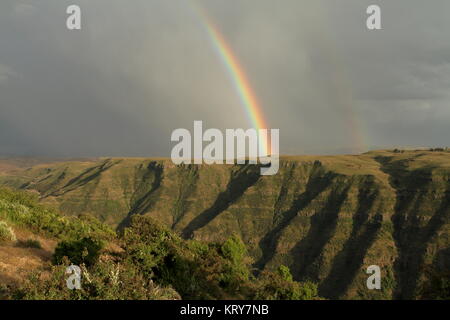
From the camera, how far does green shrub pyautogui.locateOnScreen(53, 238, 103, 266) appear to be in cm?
1834

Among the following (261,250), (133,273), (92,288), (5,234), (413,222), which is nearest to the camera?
(92,288)

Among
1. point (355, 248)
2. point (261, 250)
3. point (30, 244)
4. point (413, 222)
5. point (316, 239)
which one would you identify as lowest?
point (261, 250)

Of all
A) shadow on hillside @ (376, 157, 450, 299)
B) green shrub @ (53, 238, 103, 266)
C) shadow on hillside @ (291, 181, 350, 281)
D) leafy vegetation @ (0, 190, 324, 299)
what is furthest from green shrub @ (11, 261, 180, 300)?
shadow on hillside @ (291, 181, 350, 281)

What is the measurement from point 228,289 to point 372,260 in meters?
134

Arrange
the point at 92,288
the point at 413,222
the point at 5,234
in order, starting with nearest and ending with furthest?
the point at 92,288 → the point at 5,234 → the point at 413,222

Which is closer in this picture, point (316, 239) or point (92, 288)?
point (92, 288)

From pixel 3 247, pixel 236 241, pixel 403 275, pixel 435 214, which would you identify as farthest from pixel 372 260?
pixel 3 247

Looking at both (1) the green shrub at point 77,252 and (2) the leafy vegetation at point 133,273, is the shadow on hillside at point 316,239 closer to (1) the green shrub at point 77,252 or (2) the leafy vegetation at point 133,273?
(2) the leafy vegetation at point 133,273

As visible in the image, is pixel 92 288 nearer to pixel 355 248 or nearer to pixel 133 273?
pixel 133 273

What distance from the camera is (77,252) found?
1889 centimetres

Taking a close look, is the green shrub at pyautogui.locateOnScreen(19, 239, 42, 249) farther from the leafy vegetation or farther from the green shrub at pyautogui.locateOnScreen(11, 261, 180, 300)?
the green shrub at pyautogui.locateOnScreen(11, 261, 180, 300)

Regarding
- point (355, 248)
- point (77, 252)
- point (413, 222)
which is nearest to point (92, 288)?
point (77, 252)

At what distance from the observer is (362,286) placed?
440ft
